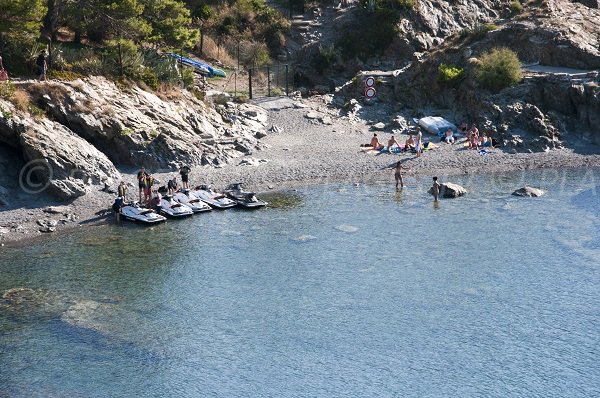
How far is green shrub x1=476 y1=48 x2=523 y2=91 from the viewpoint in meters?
68.4

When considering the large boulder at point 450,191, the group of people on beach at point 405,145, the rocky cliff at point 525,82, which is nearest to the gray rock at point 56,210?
the large boulder at point 450,191

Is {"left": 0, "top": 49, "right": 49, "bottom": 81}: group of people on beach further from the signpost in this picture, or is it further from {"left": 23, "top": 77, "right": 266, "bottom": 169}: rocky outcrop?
the signpost

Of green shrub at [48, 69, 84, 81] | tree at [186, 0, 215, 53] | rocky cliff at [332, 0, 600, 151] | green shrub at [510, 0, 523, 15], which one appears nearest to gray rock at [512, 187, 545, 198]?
rocky cliff at [332, 0, 600, 151]

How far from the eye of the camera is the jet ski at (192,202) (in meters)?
51.8

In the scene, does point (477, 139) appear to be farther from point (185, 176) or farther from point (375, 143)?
point (185, 176)

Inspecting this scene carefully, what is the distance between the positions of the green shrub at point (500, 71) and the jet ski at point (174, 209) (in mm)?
29561

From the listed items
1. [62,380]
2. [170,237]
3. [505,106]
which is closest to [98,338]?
[62,380]

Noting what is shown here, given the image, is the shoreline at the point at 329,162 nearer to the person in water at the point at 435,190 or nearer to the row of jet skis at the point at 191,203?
the row of jet skis at the point at 191,203

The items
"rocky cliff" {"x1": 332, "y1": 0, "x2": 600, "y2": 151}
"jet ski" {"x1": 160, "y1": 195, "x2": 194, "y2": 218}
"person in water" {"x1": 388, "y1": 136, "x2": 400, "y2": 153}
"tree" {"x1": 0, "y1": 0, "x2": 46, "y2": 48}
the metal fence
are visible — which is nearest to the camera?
"jet ski" {"x1": 160, "y1": 195, "x2": 194, "y2": 218}

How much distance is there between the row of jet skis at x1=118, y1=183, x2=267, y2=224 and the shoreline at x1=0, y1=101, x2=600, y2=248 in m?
2.29

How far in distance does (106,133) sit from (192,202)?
8.50 m

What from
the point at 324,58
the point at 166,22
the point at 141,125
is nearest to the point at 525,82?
the point at 324,58

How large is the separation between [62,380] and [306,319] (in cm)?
1033

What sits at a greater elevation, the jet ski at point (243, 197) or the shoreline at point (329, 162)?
the shoreline at point (329, 162)
